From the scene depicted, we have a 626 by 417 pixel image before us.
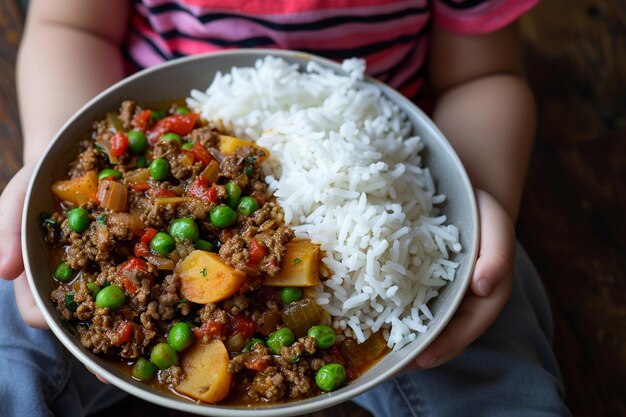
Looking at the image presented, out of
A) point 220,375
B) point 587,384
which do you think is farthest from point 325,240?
point 587,384

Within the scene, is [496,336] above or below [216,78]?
below

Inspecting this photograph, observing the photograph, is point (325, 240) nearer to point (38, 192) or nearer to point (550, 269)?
point (38, 192)

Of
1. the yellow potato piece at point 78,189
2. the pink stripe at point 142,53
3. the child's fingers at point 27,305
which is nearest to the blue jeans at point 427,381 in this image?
the child's fingers at point 27,305

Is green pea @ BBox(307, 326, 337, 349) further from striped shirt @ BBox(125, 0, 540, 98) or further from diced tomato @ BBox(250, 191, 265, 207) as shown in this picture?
striped shirt @ BBox(125, 0, 540, 98)

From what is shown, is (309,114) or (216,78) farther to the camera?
(216,78)

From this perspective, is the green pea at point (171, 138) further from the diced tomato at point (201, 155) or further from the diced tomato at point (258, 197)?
the diced tomato at point (258, 197)

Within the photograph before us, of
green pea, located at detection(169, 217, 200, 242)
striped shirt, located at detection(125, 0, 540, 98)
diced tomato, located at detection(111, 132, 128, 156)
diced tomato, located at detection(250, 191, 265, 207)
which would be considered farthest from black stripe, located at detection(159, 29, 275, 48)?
green pea, located at detection(169, 217, 200, 242)
